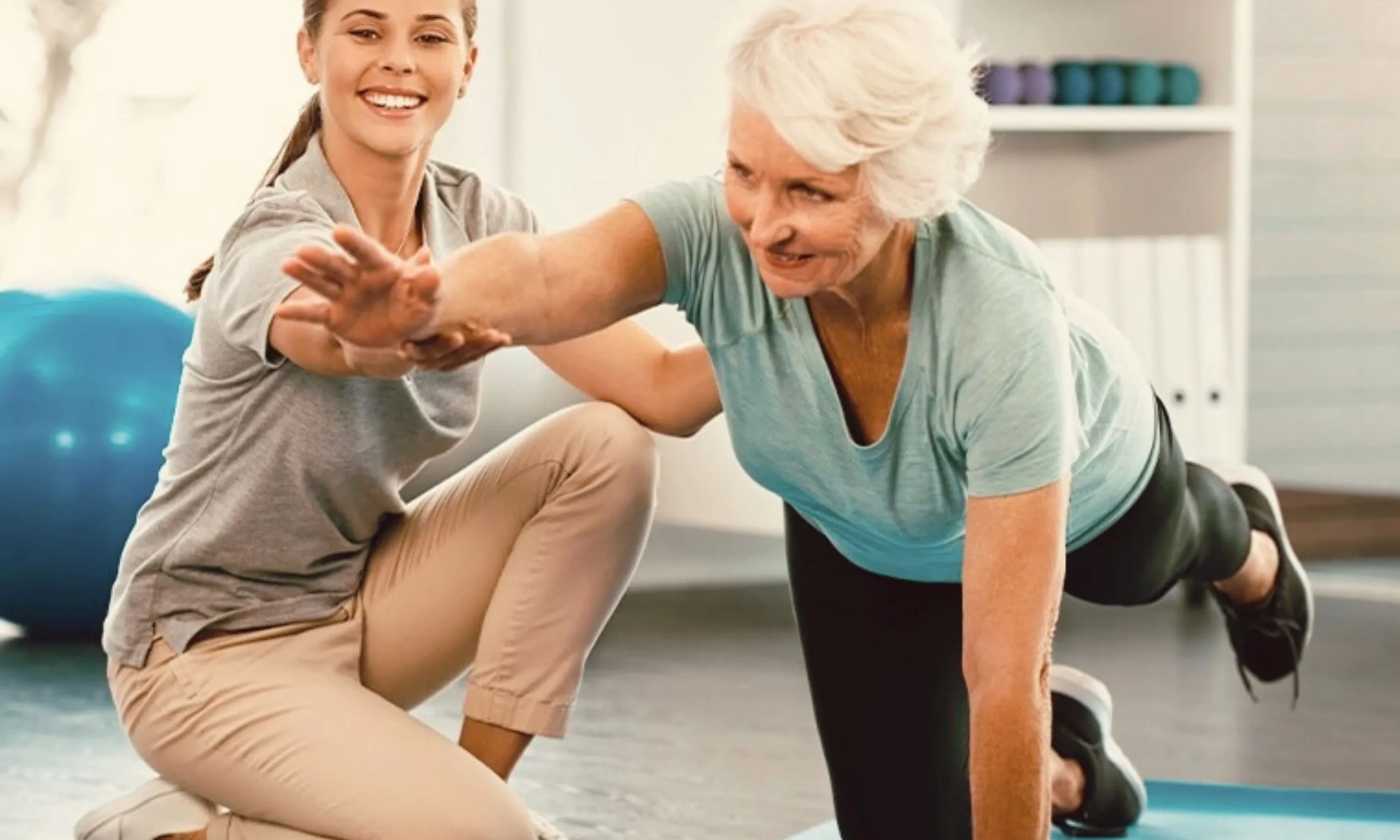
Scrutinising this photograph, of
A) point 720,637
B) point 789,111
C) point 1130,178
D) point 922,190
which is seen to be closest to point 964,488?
point 922,190

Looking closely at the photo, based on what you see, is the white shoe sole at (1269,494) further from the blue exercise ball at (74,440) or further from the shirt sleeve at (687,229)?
the blue exercise ball at (74,440)

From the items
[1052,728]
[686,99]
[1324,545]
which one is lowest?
[1324,545]

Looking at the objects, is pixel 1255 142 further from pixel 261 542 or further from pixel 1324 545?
pixel 261 542

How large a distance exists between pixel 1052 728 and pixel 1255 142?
255 cm

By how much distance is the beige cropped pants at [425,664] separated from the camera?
213 cm

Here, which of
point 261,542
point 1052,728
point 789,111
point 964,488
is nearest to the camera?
point 789,111

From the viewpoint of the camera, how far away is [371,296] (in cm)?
170

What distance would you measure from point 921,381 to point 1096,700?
0.98 metres

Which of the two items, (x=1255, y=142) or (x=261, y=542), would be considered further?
(x=1255, y=142)

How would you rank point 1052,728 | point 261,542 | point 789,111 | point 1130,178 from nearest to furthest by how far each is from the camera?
1. point 789,111
2. point 261,542
3. point 1052,728
4. point 1130,178

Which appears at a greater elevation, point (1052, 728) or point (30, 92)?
point (30, 92)

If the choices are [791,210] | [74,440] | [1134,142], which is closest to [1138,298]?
[1134,142]

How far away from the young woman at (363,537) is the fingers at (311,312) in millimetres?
183

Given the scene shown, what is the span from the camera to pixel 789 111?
1737 millimetres
